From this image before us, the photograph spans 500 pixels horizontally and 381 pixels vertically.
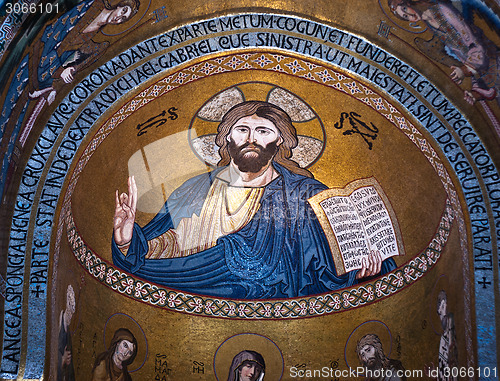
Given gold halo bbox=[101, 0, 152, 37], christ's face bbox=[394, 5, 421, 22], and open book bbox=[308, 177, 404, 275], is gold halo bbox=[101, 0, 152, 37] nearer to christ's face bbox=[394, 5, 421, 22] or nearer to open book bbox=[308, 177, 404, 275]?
christ's face bbox=[394, 5, 421, 22]

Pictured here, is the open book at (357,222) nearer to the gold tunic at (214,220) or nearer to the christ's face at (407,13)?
the gold tunic at (214,220)

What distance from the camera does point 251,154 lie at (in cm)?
1246

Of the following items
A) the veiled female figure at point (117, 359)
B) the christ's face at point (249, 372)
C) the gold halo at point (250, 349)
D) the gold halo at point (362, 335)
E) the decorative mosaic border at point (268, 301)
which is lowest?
the veiled female figure at point (117, 359)

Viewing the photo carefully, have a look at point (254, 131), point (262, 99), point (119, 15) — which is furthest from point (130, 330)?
point (119, 15)

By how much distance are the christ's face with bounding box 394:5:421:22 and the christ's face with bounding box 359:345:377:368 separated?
5.04 metres

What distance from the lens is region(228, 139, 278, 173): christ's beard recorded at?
12391 mm

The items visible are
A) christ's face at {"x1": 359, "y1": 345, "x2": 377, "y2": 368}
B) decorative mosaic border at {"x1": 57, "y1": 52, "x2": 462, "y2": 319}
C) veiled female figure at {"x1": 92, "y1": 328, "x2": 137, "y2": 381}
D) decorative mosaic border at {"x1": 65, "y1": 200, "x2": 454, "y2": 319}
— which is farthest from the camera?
christ's face at {"x1": 359, "y1": 345, "x2": 377, "y2": 368}

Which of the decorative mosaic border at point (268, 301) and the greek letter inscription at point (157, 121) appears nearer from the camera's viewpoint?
the decorative mosaic border at point (268, 301)

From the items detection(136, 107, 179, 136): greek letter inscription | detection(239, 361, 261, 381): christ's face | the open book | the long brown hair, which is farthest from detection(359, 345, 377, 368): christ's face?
detection(136, 107, 179, 136): greek letter inscription

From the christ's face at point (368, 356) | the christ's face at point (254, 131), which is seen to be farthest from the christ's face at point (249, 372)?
the christ's face at point (254, 131)

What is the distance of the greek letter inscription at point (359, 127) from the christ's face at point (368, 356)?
3.13 m

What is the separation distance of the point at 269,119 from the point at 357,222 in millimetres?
2137

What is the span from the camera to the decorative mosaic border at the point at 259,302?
37.9 feet

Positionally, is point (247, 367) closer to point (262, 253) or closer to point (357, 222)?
point (262, 253)
